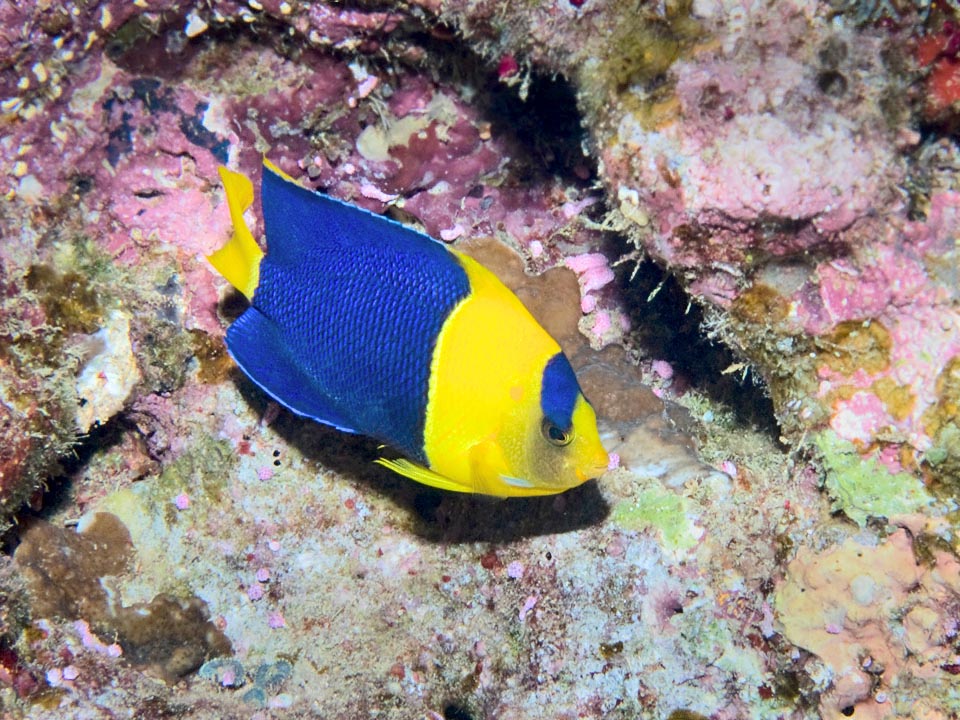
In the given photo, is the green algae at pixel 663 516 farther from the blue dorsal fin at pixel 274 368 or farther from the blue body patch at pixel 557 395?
the blue dorsal fin at pixel 274 368

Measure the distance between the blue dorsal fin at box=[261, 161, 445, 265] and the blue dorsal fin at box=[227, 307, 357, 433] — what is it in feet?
1.06

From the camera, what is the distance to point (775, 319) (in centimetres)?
263

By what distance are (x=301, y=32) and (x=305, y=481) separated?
7.85ft

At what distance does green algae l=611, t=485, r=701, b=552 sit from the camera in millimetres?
3191

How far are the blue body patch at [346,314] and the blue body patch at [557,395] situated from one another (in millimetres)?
424

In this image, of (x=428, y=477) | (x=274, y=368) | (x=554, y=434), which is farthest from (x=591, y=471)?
(x=274, y=368)

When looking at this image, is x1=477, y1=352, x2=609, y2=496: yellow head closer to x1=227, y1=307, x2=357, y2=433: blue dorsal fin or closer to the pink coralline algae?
x1=227, y1=307, x2=357, y2=433: blue dorsal fin

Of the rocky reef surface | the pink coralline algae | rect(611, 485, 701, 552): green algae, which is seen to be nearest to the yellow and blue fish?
the rocky reef surface

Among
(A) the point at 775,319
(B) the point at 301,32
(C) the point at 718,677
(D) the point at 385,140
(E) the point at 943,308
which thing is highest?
(E) the point at 943,308

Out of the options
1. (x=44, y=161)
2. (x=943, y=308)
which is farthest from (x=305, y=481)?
(x=943, y=308)

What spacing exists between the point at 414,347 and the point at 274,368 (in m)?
0.76

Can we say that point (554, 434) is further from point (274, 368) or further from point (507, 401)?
point (274, 368)

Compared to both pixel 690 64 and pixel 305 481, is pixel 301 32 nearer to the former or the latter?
pixel 690 64

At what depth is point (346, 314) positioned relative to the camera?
2.47m
